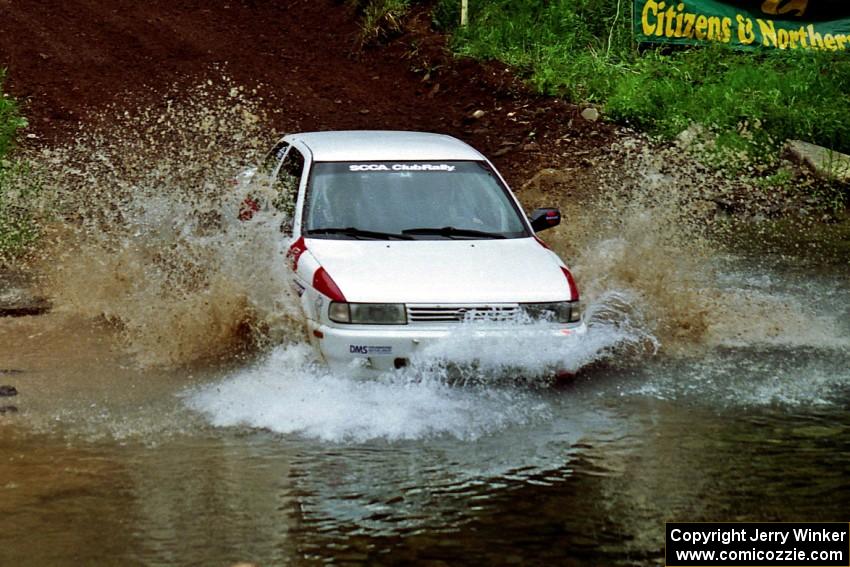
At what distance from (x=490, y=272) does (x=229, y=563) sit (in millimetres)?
3151

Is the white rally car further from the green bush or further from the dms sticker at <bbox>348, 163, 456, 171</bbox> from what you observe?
the green bush

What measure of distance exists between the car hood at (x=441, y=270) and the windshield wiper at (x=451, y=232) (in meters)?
0.10

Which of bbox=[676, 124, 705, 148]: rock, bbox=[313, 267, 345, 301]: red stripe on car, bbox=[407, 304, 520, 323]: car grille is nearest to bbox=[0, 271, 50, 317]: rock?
bbox=[313, 267, 345, 301]: red stripe on car

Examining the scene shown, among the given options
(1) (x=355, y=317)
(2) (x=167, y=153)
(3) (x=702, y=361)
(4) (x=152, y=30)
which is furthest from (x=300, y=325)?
(4) (x=152, y=30)

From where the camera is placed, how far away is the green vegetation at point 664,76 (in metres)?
15.0

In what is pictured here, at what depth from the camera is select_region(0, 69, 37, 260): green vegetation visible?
1205cm

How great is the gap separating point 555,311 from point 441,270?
2.46 ft

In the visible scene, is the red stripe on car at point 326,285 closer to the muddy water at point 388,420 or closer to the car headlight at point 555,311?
the muddy water at point 388,420

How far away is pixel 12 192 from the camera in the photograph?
13.5 metres

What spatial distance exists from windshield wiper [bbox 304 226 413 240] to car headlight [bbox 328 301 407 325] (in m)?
0.98

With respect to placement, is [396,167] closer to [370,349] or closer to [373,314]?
[373,314]

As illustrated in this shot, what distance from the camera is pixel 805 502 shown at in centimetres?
576

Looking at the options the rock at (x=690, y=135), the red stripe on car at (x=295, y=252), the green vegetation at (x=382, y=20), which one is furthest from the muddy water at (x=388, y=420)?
the green vegetation at (x=382, y=20)

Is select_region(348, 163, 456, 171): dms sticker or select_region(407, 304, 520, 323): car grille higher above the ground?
select_region(348, 163, 456, 171): dms sticker
